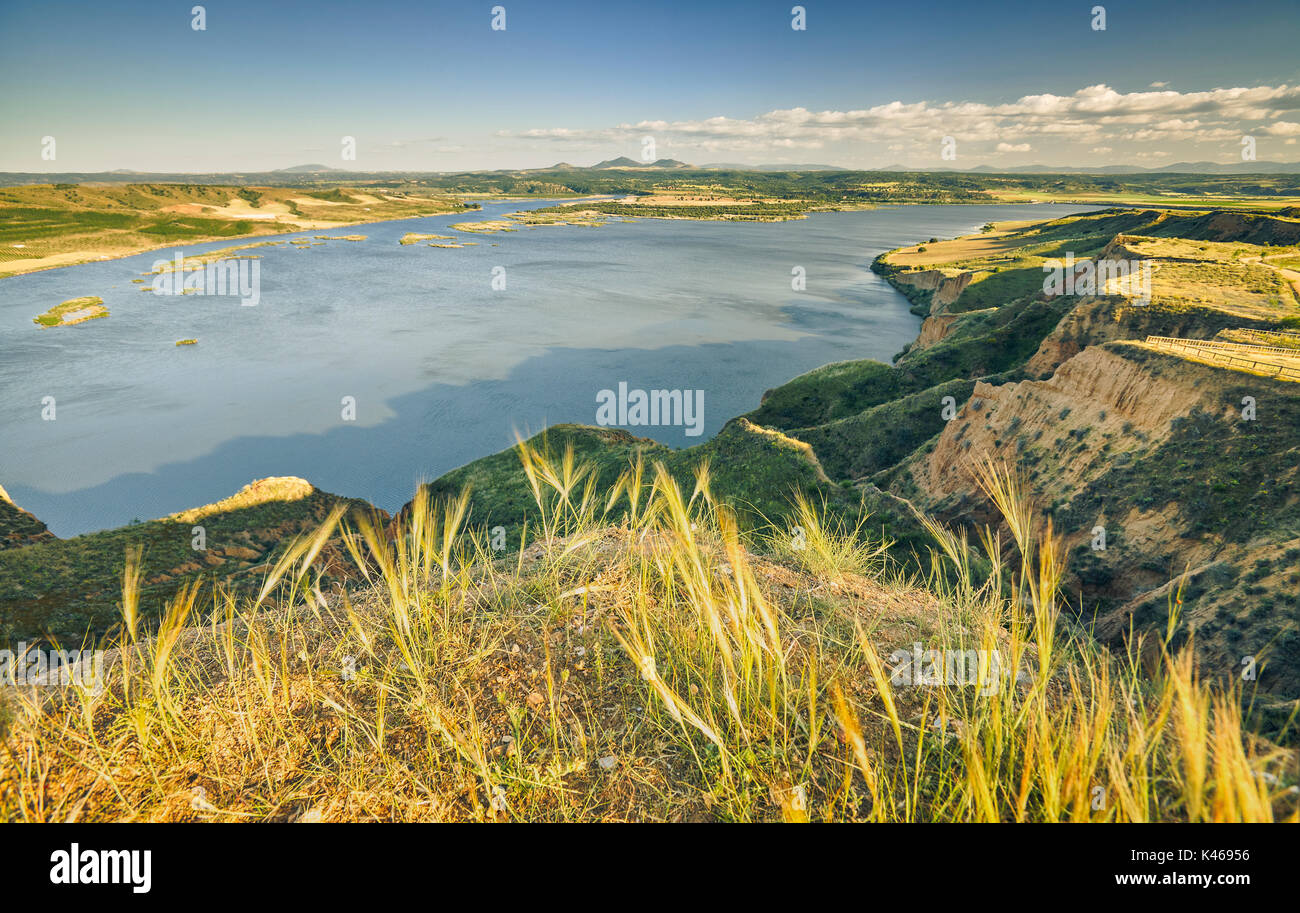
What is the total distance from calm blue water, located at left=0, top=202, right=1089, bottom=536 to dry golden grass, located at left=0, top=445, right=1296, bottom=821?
1921 centimetres

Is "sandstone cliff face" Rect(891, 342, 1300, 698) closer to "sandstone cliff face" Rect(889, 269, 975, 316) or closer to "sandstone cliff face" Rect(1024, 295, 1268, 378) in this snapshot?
"sandstone cliff face" Rect(1024, 295, 1268, 378)

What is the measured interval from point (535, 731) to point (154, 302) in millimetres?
128822

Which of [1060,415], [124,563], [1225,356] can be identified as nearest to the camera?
[1225,356]

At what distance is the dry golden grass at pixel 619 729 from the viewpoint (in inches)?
125

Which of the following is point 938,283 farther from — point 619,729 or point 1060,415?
point 619,729

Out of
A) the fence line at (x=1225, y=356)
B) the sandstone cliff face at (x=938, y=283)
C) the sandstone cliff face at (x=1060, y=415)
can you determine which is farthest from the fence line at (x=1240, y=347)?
the sandstone cliff face at (x=938, y=283)

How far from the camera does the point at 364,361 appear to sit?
252ft

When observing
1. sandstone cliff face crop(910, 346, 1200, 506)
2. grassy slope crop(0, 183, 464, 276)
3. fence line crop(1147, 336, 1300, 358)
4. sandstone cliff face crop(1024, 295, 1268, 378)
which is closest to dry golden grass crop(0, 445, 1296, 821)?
sandstone cliff face crop(910, 346, 1200, 506)

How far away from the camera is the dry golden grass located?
319 centimetres

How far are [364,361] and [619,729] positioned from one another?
83907 millimetres

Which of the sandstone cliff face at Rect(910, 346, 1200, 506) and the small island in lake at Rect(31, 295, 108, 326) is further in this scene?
the small island in lake at Rect(31, 295, 108, 326)

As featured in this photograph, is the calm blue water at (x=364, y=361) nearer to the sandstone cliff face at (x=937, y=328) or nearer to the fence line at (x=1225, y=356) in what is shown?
the sandstone cliff face at (x=937, y=328)

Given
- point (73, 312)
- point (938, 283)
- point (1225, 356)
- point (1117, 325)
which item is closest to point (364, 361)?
point (73, 312)
